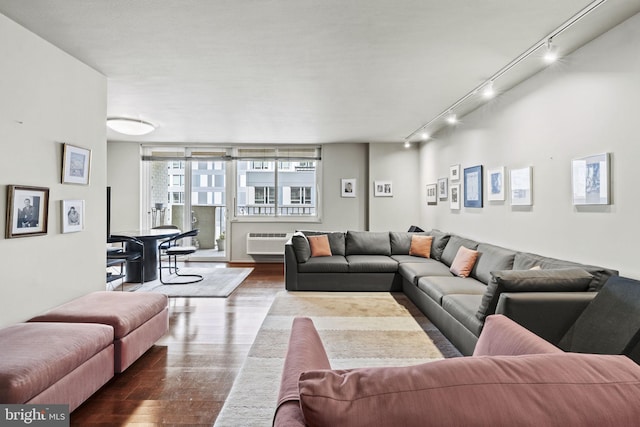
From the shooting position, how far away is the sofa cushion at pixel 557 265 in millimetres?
2531

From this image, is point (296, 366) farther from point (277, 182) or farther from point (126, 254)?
point (277, 182)

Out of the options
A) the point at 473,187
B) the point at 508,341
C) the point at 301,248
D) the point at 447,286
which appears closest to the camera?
the point at 508,341

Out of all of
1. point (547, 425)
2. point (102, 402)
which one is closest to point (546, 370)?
point (547, 425)

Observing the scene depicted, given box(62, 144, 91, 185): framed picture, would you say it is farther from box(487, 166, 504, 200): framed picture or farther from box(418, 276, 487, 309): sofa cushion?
box(487, 166, 504, 200): framed picture

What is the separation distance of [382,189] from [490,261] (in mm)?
3876

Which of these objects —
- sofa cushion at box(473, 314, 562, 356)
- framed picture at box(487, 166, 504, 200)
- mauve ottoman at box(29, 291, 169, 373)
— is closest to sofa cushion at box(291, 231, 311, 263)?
mauve ottoman at box(29, 291, 169, 373)

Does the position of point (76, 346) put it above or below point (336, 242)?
below

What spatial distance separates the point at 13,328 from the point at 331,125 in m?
4.83

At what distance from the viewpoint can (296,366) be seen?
1031 mm

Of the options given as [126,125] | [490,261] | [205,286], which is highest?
[126,125]

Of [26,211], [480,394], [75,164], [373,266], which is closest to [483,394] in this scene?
[480,394]

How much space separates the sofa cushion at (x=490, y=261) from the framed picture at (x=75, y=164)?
4.01 meters

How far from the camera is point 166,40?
2865 millimetres

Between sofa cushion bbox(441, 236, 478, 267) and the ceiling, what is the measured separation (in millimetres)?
1895
